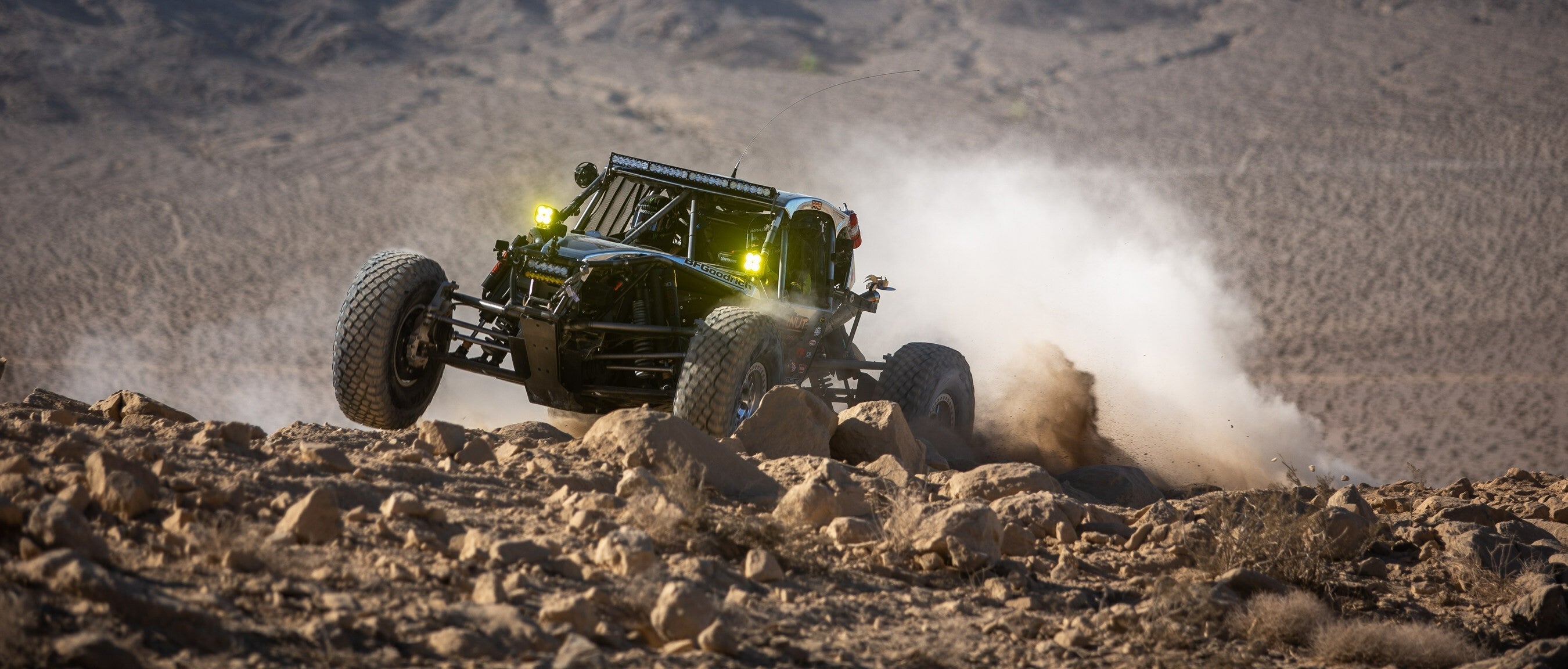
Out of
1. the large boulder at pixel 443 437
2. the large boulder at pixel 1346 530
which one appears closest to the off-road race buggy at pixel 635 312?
the large boulder at pixel 443 437

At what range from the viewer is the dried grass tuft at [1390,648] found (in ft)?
17.4

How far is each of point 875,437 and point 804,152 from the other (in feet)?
122

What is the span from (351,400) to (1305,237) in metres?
34.8

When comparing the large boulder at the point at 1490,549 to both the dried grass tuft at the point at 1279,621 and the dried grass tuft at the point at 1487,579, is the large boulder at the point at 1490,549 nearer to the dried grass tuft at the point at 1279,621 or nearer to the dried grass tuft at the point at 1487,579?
the dried grass tuft at the point at 1487,579

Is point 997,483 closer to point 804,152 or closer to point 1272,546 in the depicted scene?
point 1272,546

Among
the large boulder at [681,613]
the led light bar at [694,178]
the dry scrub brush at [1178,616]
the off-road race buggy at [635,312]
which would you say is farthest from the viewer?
the led light bar at [694,178]

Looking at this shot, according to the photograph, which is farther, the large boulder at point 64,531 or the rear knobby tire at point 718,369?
the rear knobby tire at point 718,369

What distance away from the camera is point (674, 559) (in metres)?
5.16

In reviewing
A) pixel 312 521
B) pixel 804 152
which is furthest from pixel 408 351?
pixel 804 152

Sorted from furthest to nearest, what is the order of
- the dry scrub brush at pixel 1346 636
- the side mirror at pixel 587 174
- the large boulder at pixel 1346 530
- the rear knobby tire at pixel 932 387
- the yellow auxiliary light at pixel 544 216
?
1. the rear knobby tire at pixel 932 387
2. the side mirror at pixel 587 174
3. the yellow auxiliary light at pixel 544 216
4. the large boulder at pixel 1346 530
5. the dry scrub brush at pixel 1346 636

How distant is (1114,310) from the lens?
22203mm

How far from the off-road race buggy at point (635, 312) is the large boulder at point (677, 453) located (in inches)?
37.0

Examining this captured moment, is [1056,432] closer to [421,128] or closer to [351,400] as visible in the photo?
[351,400]

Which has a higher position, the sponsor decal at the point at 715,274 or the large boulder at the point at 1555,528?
the sponsor decal at the point at 715,274
